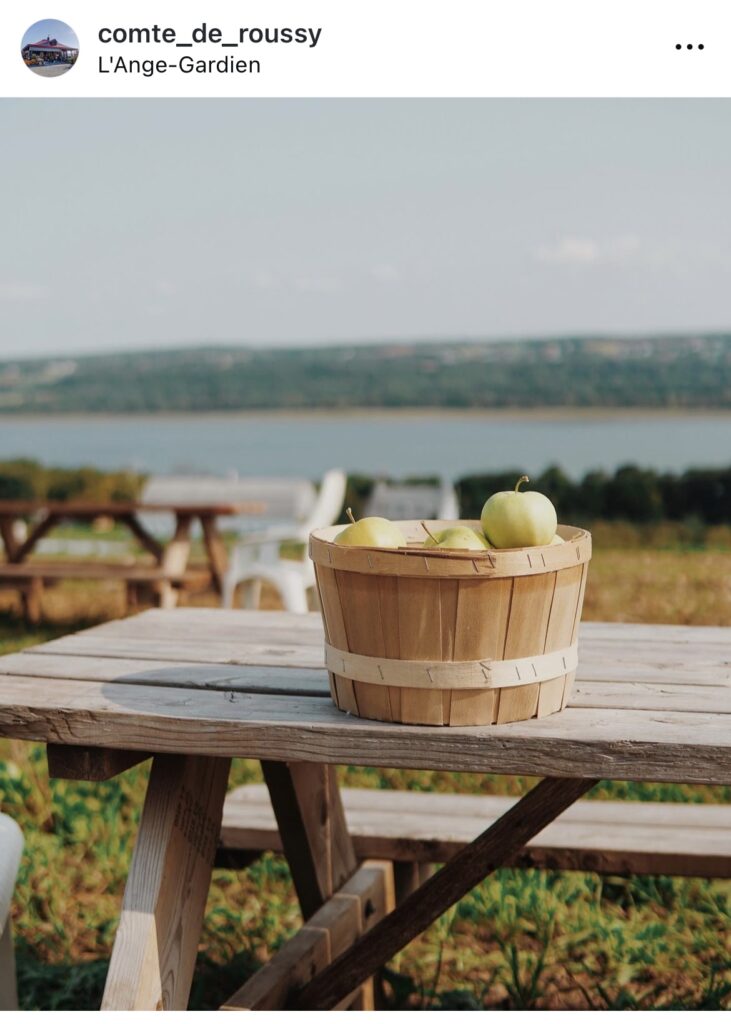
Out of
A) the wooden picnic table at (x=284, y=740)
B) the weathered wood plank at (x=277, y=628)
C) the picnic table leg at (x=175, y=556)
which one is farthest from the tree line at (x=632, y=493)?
the wooden picnic table at (x=284, y=740)

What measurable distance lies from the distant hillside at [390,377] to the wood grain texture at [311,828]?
1244cm

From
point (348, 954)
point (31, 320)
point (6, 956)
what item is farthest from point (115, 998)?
point (31, 320)

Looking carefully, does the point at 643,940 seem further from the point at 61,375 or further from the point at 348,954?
the point at 61,375

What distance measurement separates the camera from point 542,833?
2035 mm

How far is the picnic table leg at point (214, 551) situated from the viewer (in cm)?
582

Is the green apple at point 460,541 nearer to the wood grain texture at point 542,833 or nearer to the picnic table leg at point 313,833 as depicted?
the picnic table leg at point 313,833

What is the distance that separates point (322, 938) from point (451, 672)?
93 cm

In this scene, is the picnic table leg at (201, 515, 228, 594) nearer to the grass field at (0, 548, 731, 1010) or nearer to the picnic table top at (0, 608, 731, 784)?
the grass field at (0, 548, 731, 1010)

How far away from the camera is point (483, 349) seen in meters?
17.8

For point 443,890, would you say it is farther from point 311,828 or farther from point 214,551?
point 214,551

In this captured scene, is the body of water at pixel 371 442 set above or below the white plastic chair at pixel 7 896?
above

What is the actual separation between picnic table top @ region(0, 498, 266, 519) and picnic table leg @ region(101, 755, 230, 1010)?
4.24 m
